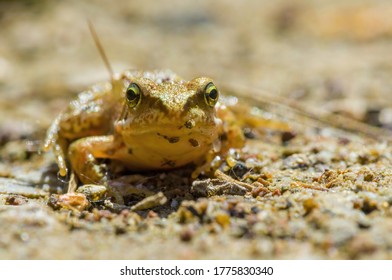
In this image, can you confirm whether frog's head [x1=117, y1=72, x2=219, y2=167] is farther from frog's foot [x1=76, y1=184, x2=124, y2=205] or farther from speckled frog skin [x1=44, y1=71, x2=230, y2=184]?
frog's foot [x1=76, y1=184, x2=124, y2=205]

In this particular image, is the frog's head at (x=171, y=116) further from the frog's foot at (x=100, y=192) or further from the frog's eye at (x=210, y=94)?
the frog's foot at (x=100, y=192)

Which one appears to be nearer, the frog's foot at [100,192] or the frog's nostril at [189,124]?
the frog's nostril at [189,124]

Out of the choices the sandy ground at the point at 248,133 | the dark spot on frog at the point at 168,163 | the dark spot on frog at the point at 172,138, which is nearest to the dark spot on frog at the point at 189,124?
the dark spot on frog at the point at 172,138

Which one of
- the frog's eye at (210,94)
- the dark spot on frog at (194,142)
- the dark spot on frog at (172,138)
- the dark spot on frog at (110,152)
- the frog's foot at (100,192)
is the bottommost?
the frog's foot at (100,192)

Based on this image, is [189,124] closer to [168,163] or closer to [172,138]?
[172,138]

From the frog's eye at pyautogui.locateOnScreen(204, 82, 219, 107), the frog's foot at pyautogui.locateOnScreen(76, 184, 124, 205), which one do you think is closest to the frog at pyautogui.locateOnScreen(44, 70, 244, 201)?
the frog's eye at pyautogui.locateOnScreen(204, 82, 219, 107)

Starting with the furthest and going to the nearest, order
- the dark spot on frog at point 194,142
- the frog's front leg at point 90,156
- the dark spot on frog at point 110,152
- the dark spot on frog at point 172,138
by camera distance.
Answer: the dark spot on frog at point 110,152, the frog's front leg at point 90,156, the dark spot on frog at point 194,142, the dark spot on frog at point 172,138

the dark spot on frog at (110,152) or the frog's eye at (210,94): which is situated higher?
the frog's eye at (210,94)

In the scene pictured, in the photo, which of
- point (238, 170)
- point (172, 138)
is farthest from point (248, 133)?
point (172, 138)
